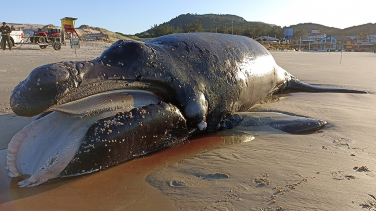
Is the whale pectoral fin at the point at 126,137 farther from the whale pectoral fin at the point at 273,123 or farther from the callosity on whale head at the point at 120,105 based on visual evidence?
the whale pectoral fin at the point at 273,123

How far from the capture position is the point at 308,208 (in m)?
1.74

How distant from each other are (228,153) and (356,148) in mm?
1206

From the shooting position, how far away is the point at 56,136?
2318 mm

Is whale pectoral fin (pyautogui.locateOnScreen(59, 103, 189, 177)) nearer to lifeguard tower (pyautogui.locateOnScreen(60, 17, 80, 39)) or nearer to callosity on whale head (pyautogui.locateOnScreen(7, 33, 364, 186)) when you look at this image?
callosity on whale head (pyautogui.locateOnScreen(7, 33, 364, 186))

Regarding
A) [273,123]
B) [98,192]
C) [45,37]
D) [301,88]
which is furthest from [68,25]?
[98,192]

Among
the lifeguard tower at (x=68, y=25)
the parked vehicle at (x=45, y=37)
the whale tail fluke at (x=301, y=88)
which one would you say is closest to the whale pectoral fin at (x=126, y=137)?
the whale tail fluke at (x=301, y=88)

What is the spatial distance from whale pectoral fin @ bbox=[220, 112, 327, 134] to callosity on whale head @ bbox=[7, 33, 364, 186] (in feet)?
0.04

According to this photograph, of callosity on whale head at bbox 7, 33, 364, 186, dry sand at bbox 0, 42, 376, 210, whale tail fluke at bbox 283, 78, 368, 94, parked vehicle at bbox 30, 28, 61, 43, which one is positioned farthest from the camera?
parked vehicle at bbox 30, 28, 61, 43

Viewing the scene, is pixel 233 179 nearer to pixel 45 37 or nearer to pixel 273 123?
pixel 273 123

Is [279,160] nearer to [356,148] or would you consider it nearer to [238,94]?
[356,148]

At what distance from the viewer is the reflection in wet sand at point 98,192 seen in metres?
1.83

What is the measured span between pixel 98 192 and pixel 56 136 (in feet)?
2.09

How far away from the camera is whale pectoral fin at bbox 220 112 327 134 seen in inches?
129

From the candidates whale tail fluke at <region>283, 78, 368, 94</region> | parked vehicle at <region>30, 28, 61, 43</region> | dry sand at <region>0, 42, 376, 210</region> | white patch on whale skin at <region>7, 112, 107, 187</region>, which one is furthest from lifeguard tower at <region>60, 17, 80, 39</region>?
white patch on whale skin at <region>7, 112, 107, 187</region>
